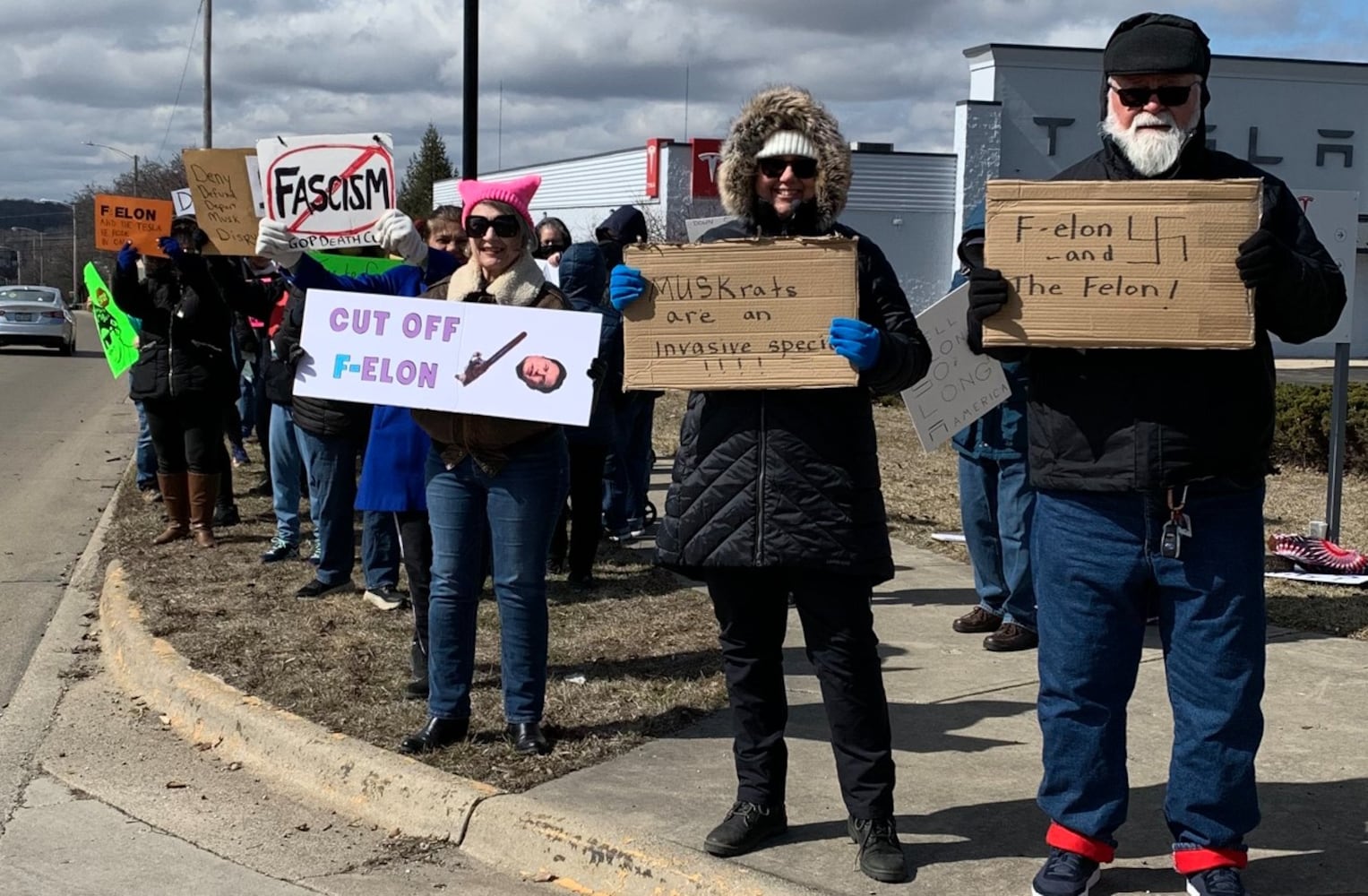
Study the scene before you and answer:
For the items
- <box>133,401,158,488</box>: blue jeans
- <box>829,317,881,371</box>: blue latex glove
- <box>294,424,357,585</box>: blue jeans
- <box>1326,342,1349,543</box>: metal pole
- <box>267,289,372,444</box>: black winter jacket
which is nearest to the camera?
<box>829,317,881,371</box>: blue latex glove

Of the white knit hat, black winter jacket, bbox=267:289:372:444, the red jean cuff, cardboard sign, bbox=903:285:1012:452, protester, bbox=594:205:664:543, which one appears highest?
the white knit hat

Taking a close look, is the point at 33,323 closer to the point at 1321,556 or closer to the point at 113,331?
the point at 113,331

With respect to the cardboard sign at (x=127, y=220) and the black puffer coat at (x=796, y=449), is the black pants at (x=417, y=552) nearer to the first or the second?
the black puffer coat at (x=796, y=449)

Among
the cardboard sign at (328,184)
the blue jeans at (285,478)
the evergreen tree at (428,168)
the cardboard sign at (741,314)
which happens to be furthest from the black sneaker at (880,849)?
the evergreen tree at (428,168)

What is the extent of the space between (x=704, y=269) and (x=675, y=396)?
16.7 m

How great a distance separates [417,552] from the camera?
5918 millimetres

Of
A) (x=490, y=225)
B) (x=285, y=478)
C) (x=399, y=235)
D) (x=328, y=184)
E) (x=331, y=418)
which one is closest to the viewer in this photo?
(x=490, y=225)

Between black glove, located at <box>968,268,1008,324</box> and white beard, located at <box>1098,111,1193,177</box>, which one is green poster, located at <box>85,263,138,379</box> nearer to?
black glove, located at <box>968,268,1008,324</box>

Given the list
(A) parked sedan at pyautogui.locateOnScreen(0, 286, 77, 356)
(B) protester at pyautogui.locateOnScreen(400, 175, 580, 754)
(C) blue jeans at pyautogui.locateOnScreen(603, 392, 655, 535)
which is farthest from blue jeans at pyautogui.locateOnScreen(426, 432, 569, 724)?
(A) parked sedan at pyautogui.locateOnScreen(0, 286, 77, 356)

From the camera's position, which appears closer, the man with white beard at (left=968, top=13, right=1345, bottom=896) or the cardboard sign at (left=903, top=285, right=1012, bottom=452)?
the man with white beard at (left=968, top=13, right=1345, bottom=896)

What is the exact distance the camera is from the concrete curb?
4.23 m

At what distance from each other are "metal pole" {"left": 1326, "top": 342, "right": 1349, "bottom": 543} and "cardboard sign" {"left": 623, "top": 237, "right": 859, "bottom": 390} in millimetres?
5913

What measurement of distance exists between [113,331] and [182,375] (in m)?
2.57

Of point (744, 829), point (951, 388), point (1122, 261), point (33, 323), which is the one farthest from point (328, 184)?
point (33, 323)
